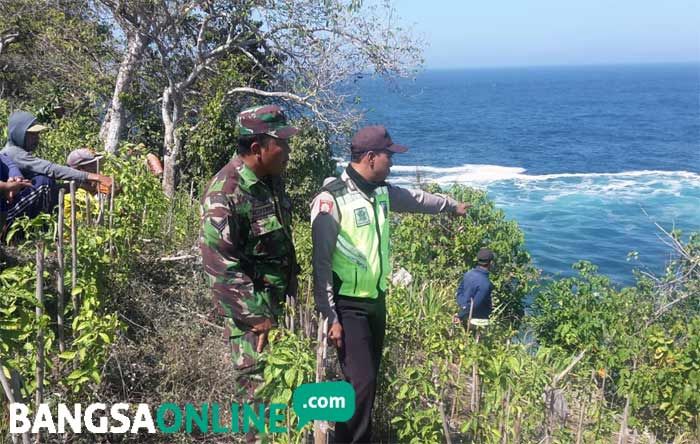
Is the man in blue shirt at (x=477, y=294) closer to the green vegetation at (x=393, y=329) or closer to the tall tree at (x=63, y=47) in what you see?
the green vegetation at (x=393, y=329)

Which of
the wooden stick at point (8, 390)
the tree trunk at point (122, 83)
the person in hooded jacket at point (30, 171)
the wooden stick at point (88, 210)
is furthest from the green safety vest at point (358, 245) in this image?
the tree trunk at point (122, 83)

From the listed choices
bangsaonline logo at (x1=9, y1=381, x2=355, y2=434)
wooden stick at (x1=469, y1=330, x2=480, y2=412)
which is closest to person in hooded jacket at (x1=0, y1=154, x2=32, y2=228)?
bangsaonline logo at (x1=9, y1=381, x2=355, y2=434)

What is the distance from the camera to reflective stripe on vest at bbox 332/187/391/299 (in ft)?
10.9

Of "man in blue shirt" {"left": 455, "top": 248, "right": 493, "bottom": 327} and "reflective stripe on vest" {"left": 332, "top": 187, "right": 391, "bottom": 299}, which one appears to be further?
"man in blue shirt" {"left": 455, "top": 248, "right": 493, "bottom": 327}

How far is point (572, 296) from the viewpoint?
7.25 m

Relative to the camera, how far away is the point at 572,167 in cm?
3628

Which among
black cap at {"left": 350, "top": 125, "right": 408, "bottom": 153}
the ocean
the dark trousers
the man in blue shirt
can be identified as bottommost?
the ocean

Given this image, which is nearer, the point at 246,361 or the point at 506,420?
the point at 246,361

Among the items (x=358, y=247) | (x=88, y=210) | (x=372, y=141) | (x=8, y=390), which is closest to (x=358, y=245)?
(x=358, y=247)

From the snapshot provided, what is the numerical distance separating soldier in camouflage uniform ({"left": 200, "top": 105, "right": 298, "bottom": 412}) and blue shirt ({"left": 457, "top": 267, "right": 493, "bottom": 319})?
11.1 feet

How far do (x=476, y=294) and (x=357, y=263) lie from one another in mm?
3171

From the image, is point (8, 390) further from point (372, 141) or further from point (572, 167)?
point (572, 167)

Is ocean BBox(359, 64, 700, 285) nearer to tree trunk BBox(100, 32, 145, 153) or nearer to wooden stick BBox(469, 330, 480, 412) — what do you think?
tree trunk BBox(100, 32, 145, 153)

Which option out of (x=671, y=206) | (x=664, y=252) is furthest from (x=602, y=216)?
(x=664, y=252)
